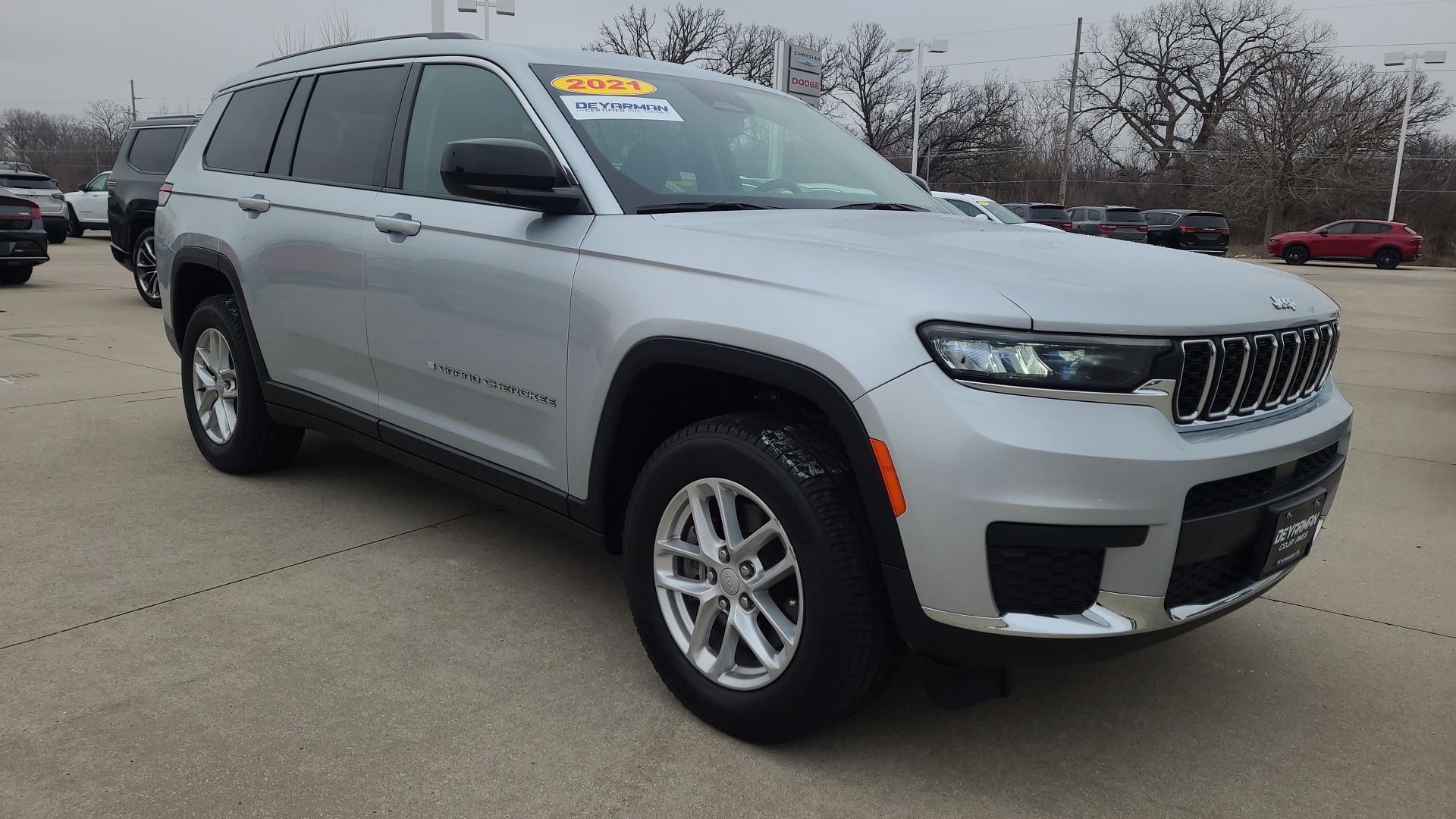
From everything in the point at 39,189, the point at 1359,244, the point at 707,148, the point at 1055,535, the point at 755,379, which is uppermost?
the point at 707,148

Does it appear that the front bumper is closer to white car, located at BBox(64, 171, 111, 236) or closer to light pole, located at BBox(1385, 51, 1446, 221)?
white car, located at BBox(64, 171, 111, 236)

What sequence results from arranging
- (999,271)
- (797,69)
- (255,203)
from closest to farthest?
1. (999,271)
2. (255,203)
3. (797,69)

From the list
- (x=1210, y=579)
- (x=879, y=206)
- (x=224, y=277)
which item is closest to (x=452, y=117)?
(x=879, y=206)

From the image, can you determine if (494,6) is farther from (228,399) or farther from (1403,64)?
(1403,64)

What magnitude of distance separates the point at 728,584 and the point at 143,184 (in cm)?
1065

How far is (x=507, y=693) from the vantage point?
2.83 m

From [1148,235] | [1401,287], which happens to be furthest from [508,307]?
[1148,235]

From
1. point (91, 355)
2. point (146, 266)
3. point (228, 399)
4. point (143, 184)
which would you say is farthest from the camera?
point (146, 266)

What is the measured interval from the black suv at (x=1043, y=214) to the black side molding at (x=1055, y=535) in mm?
23807

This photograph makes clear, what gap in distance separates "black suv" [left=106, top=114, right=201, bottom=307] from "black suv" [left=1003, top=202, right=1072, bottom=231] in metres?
18.9

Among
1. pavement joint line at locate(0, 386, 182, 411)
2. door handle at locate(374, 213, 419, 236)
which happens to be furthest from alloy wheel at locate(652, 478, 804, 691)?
pavement joint line at locate(0, 386, 182, 411)

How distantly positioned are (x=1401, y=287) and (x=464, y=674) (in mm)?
24130

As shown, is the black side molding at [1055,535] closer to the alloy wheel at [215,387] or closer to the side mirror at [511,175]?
the side mirror at [511,175]

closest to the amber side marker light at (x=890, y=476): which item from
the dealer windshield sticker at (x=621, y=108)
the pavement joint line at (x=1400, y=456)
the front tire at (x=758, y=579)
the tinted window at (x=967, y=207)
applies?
the front tire at (x=758, y=579)
